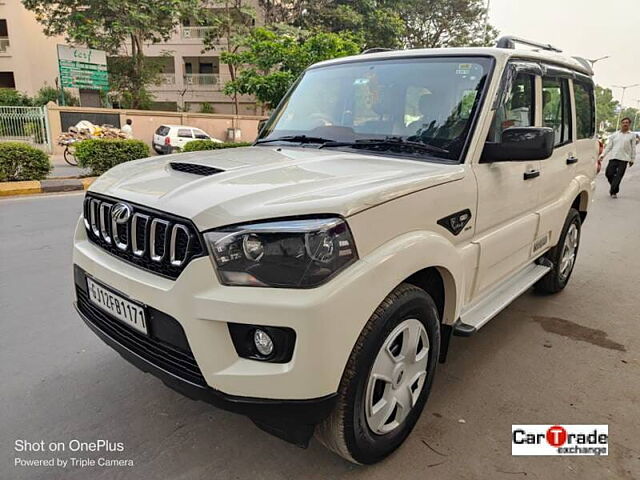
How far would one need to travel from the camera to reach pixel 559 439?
2.45 meters

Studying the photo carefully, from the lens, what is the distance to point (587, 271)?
524cm

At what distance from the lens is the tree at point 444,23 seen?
1107 inches

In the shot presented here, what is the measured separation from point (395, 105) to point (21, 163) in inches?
384

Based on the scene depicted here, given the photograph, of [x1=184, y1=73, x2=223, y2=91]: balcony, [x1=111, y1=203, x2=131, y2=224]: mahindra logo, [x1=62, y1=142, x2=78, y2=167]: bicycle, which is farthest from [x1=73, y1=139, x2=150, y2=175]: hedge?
[x1=184, y1=73, x2=223, y2=91]: balcony

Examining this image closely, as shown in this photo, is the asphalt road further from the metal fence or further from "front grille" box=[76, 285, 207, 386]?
the metal fence

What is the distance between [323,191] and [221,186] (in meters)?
0.44

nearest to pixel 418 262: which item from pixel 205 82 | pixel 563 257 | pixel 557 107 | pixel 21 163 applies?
pixel 557 107

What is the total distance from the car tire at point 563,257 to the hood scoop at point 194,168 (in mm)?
3087

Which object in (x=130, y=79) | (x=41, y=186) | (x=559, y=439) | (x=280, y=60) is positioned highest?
(x=280, y=60)

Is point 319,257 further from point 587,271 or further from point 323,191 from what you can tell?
point 587,271

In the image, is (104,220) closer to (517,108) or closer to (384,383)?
(384,383)

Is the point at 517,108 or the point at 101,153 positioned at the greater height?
the point at 517,108

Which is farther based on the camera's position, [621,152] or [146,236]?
[621,152]

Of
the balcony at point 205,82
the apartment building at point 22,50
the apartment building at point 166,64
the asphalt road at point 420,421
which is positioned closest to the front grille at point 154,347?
the asphalt road at point 420,421
